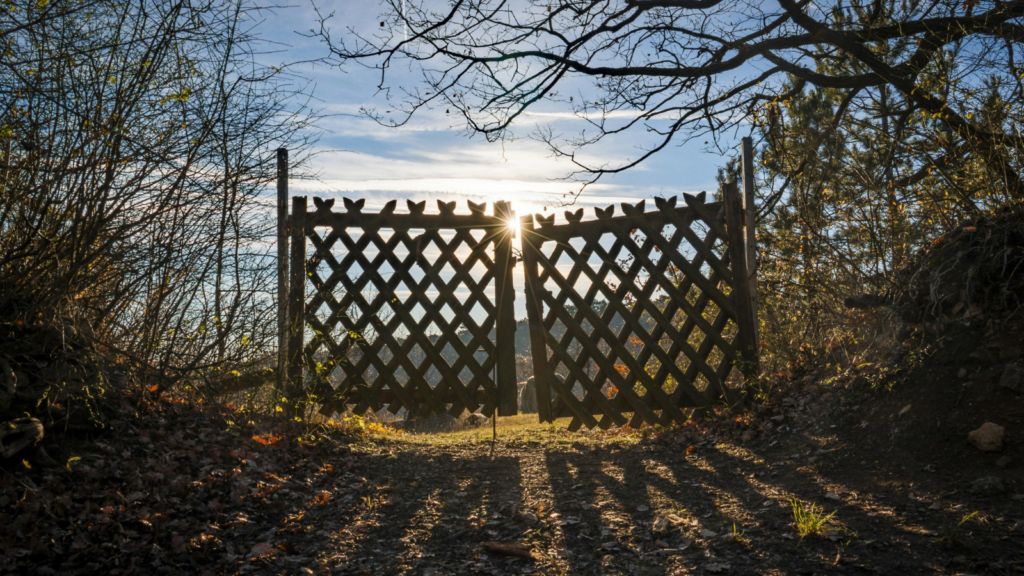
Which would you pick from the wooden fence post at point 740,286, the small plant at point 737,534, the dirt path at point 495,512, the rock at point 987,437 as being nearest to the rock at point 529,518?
the dirt path at point 495,512

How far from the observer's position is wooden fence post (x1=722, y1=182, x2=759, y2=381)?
5.01 m

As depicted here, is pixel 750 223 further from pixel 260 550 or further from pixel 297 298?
pixel 260 550

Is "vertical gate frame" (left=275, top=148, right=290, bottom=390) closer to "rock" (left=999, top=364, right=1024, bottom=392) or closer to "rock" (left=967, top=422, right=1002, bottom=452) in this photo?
"rock" (left=967, top=422, right=1002, bottom=452)

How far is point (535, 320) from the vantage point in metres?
5.49

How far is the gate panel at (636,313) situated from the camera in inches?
202

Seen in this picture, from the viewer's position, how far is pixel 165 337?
3.77 m

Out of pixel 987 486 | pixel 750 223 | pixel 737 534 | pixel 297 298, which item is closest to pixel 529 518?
pixel 737 534

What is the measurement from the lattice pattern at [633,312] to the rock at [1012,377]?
206cm

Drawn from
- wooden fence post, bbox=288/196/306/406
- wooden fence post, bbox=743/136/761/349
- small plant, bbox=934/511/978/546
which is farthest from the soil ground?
wooden fence post, bbox=743/136/761/349

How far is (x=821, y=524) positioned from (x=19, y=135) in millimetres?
4239

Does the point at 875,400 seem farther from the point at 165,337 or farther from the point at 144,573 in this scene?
the point at 165,337

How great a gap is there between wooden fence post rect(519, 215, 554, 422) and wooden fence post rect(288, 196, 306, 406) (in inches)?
78.3

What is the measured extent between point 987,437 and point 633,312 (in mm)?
2798

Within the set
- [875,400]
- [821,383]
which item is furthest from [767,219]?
[875,400]
